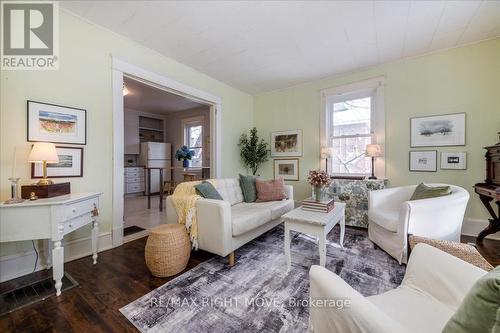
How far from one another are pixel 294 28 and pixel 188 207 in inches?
98.0

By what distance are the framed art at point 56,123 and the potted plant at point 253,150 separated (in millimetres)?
2922

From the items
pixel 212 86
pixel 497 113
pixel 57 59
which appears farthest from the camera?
pixel 212 86

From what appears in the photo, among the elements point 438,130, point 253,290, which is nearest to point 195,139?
point 253,290

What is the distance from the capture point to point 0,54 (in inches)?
74.8

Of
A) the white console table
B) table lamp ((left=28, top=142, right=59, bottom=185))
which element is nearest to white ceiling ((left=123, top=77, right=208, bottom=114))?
table lamp ((left=28, top=142, right=59, bottom=185))

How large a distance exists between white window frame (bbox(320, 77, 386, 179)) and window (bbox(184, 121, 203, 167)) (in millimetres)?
3818

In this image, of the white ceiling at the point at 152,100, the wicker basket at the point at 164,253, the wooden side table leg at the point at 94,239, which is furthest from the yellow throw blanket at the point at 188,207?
the white ceiling at the point at 152,100

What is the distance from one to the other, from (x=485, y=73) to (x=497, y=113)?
1.91 feet

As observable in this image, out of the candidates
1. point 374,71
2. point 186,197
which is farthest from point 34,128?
point 374,71

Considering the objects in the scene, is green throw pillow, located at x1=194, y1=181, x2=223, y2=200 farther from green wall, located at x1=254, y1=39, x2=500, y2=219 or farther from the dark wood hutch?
the dark wood hutch

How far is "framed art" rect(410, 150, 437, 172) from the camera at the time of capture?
10.3ft

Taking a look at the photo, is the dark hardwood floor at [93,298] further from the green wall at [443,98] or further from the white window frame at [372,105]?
the green wall at [443,98]

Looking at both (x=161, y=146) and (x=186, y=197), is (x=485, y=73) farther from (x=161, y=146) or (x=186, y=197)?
(x=161, y=146)

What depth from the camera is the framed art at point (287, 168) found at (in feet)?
14.6
